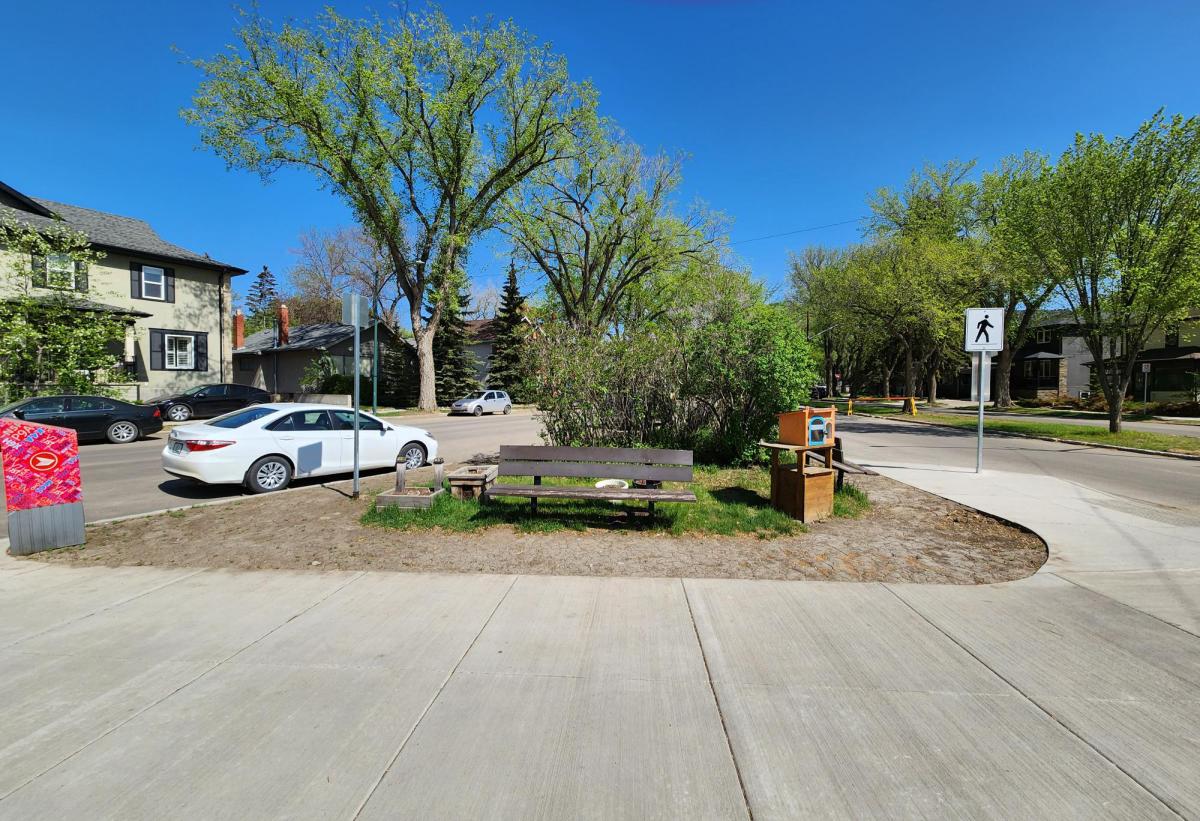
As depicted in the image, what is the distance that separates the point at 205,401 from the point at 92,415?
7.15 meters

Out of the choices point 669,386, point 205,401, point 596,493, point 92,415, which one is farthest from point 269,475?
point 205,401

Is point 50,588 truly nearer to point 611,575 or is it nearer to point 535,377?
point 611,575

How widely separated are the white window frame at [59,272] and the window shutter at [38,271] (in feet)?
0.48

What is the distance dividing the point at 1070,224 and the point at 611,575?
60.2 feet

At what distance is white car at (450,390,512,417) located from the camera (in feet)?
99.1

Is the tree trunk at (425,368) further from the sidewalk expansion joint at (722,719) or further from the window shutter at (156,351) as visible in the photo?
the sidewalk expansion joint at (722,719)

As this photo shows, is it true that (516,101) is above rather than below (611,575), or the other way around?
above

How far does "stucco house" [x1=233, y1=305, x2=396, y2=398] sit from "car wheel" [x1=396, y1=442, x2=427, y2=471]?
1149 inches

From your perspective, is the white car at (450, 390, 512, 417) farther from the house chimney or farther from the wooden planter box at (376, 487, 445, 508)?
the wooden planter box at (376, 487, 445, 508)

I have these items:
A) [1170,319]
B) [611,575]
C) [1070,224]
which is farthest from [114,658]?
[1170,319]

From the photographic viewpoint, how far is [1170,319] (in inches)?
619

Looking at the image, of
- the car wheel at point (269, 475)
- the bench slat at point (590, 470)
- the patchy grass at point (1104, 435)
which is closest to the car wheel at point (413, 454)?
the car wheel at point (269, 475)

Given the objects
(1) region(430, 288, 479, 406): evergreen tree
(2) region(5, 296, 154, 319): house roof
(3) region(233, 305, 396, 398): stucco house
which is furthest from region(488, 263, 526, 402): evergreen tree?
(2) region(5, 296, 154, 319): house roof

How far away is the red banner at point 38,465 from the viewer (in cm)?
527
